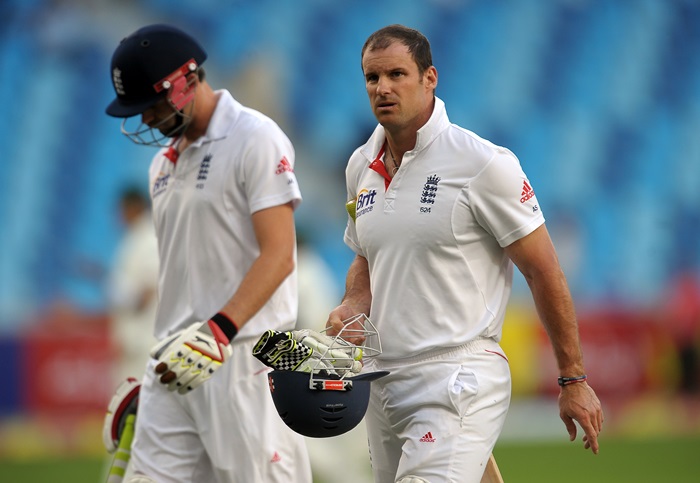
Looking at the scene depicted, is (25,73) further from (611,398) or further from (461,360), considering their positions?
(461,360)

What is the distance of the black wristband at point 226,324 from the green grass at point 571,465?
5.51 metres

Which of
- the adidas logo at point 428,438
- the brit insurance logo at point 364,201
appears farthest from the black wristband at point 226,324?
the adidas logo at point 428,438

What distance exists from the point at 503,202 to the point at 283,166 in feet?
3.29

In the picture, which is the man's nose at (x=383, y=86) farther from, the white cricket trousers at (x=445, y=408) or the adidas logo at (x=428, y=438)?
the adidas logo at (x=428, y=438)

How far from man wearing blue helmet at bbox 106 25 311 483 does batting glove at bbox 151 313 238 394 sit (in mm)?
129

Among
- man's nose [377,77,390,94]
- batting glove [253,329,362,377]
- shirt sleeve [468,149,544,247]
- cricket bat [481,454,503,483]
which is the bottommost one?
cricket bat [481,454,503,483]

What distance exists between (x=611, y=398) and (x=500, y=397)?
10750 mm

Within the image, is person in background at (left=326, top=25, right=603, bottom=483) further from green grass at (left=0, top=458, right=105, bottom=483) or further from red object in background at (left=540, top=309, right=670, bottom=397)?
red object in background at (left=540, top=309, right=670, bottom=397)

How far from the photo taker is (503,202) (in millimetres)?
3787

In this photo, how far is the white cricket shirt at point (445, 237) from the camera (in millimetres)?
3820

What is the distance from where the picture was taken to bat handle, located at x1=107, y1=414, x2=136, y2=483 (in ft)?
15.5

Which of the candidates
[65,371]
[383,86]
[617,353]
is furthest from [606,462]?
[383,86]

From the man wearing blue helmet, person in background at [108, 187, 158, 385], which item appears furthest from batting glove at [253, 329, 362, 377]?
person in background at [108, 187, 158, 385]

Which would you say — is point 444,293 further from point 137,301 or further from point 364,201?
point 137,301
